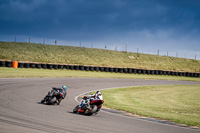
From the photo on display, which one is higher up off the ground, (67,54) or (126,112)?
(67,54)

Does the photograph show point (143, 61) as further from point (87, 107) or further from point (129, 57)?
point (87, 107)

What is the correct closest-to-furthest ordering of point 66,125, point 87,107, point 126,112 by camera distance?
point 66,125
point 87,107
point 126,112

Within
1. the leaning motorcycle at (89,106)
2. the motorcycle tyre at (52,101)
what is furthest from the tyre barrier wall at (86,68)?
the leaning motorcycle at (89,106)

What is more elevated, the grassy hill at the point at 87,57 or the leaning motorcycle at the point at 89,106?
the grassy hill at the point at 87,57

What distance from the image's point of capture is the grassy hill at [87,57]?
52.2 m

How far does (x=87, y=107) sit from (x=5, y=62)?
2671 cm

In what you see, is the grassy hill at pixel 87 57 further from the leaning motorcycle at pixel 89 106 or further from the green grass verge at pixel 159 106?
the leaning motorcycle at pixel 89 106

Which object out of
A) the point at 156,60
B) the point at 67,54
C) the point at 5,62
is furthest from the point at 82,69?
the point at 156,60

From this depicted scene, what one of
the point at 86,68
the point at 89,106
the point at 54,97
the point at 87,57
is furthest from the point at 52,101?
the point at 87,57

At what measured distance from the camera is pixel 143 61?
66250 mm

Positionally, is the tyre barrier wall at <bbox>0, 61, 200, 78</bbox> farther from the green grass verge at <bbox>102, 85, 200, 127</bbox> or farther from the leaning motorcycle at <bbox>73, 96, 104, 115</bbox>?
the leaning motorcycle at <bbox>73, 96, 104, 115</bbox>

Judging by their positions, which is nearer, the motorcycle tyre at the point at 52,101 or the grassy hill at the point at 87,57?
the motorcycle tyre at the point at 52,101

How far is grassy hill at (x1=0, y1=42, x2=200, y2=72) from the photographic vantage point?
2055 inches

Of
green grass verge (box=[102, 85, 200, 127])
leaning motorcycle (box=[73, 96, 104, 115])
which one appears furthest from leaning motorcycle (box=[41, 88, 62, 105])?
green grass verge (box=[102, 85, 200, 127])
